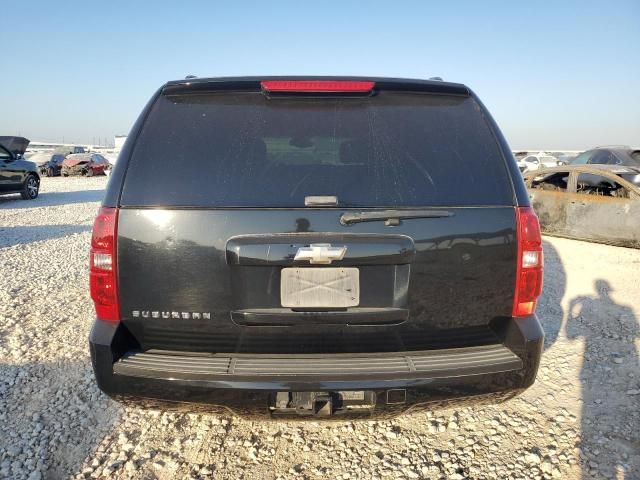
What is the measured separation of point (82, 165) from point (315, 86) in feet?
102

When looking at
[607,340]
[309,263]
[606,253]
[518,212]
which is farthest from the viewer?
[606,253]

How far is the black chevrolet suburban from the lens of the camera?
1.80m

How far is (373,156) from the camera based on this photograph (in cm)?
198

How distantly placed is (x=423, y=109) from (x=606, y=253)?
6.50 m

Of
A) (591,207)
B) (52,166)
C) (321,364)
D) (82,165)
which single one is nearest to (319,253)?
(321,364)

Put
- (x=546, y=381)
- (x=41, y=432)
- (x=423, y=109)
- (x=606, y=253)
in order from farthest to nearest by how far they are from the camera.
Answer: (x=606, y=253)
(x=546, y=381)
(x=41, y=432)
(x=423, y=109)

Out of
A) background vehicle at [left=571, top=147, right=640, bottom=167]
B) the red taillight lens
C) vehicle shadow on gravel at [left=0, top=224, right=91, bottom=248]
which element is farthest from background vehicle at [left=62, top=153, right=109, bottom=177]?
the red taillight lens

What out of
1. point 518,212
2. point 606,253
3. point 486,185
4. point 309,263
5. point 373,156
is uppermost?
point 373,156

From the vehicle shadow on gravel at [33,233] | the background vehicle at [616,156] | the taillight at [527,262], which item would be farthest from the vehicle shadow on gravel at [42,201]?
the background vehicle at [616,156]

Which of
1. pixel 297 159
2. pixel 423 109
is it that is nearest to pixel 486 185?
Answer: pixel 423 109

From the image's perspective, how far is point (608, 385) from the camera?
119 inches

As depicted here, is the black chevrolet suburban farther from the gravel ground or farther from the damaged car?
the damaged car

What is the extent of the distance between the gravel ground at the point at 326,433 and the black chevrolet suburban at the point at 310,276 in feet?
1.94

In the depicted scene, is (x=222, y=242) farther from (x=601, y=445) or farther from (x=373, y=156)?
(x=601, y=445)
